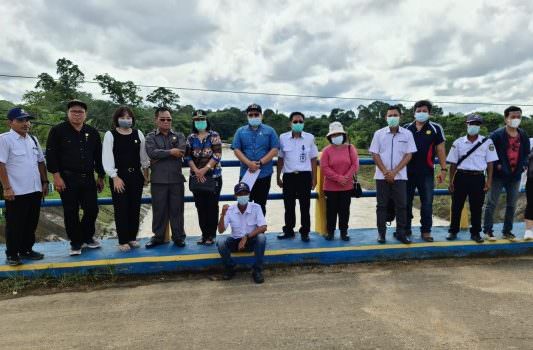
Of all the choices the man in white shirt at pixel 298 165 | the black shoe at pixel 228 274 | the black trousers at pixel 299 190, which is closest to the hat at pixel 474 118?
the man in white shirt at pixel 298 165

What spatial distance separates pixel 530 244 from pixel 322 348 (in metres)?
3.35

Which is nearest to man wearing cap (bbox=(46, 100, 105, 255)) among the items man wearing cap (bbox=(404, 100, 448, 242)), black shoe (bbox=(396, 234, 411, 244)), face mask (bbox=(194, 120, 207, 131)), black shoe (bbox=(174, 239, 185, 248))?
black shoe (bbox=(174, 239, 185, 248))

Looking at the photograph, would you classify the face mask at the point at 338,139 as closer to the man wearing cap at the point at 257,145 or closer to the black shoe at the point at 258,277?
the man wearing cap at the point at 257,145

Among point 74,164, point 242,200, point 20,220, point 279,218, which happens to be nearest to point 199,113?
point 242,200

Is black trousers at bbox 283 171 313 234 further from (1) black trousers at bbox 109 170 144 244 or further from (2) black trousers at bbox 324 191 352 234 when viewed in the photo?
(1) black trousers at bbox 109 170 144 244

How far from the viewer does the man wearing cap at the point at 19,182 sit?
12.4ft

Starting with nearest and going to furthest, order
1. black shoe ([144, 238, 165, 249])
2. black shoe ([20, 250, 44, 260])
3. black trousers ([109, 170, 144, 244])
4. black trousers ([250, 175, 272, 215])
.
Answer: black shoe ([20, 250, 44, 260]), black trousers ([109, 170, 144, 244]), black shoe ([144, 238, 165, 249]), black trousers ([250, 175, 272, 215])

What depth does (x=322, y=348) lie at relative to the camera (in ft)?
8.77

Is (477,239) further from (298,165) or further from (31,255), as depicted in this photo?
(31,255)

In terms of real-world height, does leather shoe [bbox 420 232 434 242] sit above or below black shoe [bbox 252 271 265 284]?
above

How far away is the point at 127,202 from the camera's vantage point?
4.20 m

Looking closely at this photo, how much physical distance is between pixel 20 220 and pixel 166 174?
56.8 inches

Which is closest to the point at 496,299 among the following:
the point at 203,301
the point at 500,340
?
the point at 500,340

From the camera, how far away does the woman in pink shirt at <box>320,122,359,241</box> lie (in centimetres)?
444
